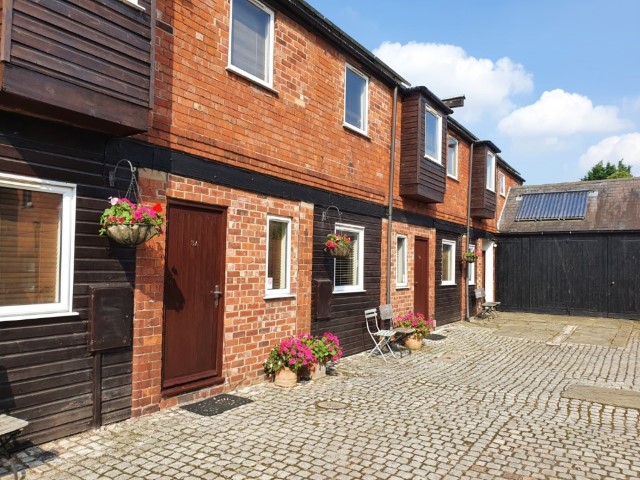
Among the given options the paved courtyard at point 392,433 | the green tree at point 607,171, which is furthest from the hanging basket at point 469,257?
the green tree at point 607,171

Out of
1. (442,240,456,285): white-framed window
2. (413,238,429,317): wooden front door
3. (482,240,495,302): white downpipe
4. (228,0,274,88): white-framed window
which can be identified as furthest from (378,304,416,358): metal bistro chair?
(482,240,495,302): white downpipe

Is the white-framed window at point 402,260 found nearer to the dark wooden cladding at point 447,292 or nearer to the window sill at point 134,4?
the dark wooden cladding at point 447,292

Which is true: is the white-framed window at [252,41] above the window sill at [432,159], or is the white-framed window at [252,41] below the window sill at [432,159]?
above

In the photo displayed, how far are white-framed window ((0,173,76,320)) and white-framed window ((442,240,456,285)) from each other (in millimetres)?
11834

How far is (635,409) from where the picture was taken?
6441 mm

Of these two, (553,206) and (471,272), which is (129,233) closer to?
(471,272)

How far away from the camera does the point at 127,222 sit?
16.0 feet

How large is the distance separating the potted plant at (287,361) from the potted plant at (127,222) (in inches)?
119

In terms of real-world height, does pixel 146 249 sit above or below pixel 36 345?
above

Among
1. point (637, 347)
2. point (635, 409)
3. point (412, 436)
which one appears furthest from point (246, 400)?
point (637, 347)

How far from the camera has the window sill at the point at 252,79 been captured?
666 cm

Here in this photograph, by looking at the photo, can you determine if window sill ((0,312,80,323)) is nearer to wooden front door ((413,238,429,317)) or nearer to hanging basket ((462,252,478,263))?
wooden front door ((413,238,429,317))

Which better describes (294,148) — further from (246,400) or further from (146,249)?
(246,400)

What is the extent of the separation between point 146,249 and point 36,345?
5.01 feet
